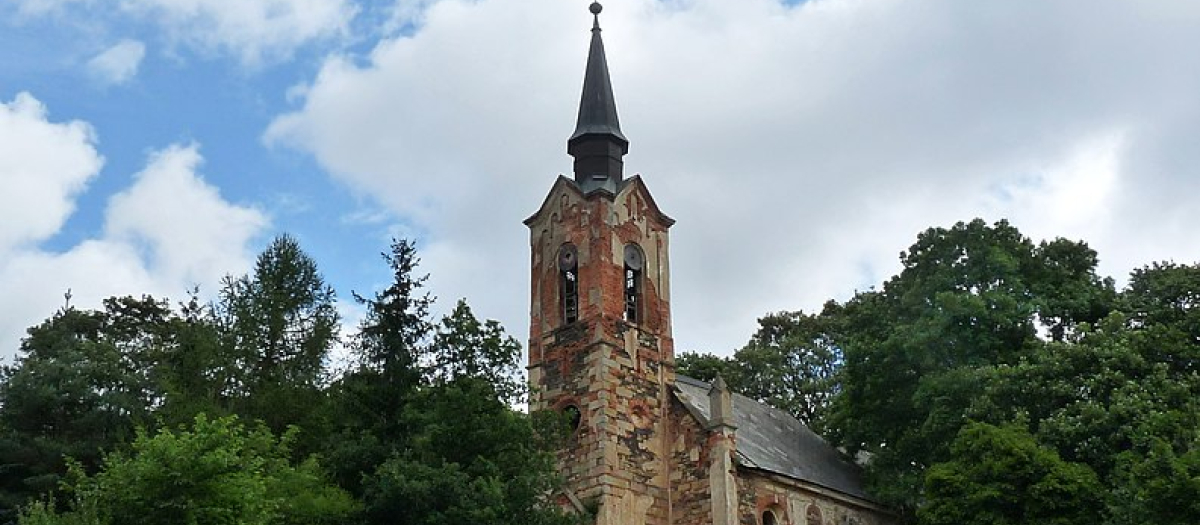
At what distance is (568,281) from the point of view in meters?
35.7

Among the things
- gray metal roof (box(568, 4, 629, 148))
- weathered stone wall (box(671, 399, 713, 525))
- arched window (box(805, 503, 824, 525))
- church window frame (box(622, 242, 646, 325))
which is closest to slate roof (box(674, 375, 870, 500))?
weathered stone wall (box(671, 399, 713, 525))

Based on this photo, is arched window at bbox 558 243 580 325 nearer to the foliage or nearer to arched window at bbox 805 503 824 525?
arched window at bbox 805 503 824 525

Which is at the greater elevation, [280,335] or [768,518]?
[280,335]

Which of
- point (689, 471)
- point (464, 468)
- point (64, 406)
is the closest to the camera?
point (464, 468)

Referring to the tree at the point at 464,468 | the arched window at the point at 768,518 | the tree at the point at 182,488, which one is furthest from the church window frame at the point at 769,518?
the tree at the point at 182,488

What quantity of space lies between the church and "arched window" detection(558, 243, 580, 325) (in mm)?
41

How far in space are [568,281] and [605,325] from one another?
2.35 meters

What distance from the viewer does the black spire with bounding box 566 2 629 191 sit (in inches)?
1455

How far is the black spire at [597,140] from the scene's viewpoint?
37.0 meters

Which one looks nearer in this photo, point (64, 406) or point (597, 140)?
point (597, 140)

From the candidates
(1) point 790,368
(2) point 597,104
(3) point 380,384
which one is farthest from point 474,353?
(1) point 790,368

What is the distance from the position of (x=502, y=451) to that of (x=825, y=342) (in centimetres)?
3144

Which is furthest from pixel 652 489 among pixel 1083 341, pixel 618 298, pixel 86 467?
pixel 86 467

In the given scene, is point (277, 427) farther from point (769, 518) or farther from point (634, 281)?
point (769, 518)
